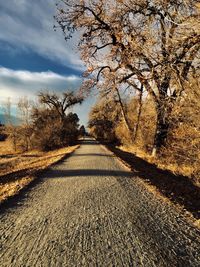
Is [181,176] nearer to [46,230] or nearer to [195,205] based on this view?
[195,205]

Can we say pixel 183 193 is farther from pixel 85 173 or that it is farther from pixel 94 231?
pixel 94 231

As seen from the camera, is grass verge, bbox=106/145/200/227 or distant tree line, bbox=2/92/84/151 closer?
grass verge, bbox=106/145/200/227

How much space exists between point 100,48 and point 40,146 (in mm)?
24609

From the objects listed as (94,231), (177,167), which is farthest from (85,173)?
(94,231)

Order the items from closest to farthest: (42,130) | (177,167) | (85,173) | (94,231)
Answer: (94,231) → (85,173) → (177,167) → (42,130)

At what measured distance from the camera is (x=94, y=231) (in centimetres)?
585

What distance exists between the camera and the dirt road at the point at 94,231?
15.4ft

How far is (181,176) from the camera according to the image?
540 inches

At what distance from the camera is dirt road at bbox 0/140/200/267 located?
4684 millimetres

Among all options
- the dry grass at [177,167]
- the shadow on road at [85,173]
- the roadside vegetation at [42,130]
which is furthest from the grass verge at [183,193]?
the roadside vegetation at [42,130]

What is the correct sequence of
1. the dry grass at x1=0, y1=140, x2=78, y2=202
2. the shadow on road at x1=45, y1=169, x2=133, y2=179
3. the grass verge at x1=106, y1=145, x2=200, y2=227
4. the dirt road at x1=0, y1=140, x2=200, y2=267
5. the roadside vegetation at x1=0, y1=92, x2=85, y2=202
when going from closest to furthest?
1. the dirt road at x1=0, y1=140, x2=200, y2=267
2. the grass verge at x1=106, y1=145, x2=200, y2=227
3. the dry grass at x1=0, y1=140, x2=78, y2=202
4. the shadow on road at x1=45, y1=169, x2=133, y2=179
5. the roadside vegetation at x1=0, y1=92, x2=85, y2=202

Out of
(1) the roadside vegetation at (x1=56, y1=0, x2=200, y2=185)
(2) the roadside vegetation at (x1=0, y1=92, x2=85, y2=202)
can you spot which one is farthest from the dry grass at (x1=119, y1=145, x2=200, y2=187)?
(2) the roadside vegetation at (x1=0, y1=92, x2=85, y2=202)

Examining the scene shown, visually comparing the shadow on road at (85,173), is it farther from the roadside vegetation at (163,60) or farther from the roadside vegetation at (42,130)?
the roadside vegetation at (42,130)

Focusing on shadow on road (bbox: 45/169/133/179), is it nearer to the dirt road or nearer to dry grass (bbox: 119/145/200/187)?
dry grass (bbox: 119/145/200/187)
